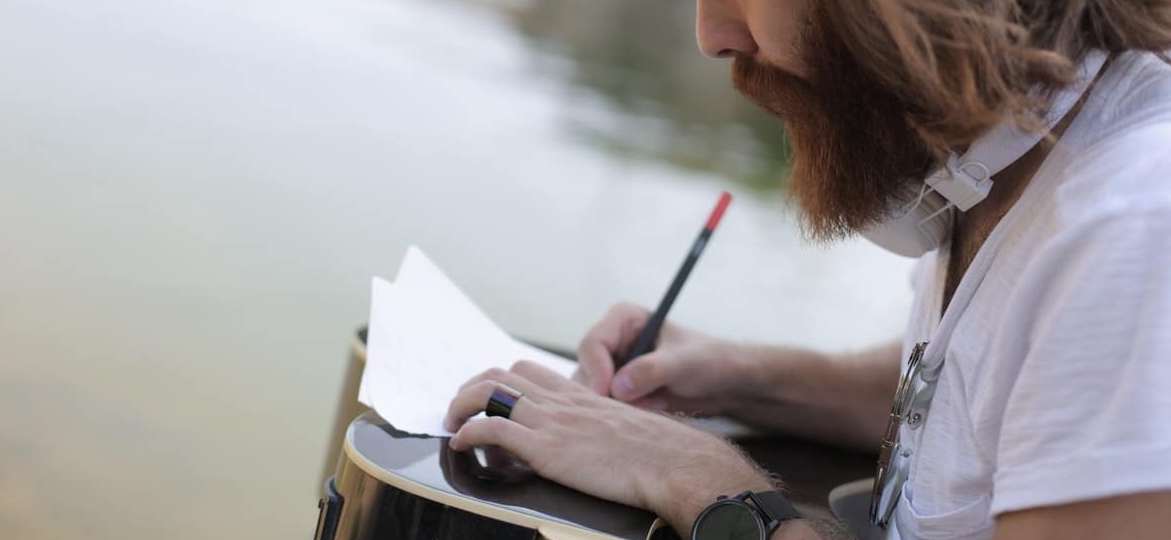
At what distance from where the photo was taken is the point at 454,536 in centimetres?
83

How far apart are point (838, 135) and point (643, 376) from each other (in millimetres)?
326

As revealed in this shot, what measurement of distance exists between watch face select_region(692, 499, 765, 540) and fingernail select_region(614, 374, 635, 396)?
0.31m

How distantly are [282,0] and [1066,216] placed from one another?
19.4ft

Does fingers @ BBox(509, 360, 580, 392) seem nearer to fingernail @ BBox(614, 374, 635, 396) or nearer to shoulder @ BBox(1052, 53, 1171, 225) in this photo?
fingernail @ BBox(614, 374, 635, 396)

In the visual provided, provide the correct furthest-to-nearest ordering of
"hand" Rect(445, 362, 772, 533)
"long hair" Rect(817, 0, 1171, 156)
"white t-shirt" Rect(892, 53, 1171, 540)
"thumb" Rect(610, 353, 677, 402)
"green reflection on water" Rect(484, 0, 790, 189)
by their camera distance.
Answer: "green reflection on water" Rect(484, 0, 790, 189) < "thumb" Rect(610, 353, 677, 402) < "hand" Rect(445, 362, 772, 533) < "long hair" Rect(817, 0, 1171, 156) < "white t-shirt" Rect(892, 53, 1171, 540)

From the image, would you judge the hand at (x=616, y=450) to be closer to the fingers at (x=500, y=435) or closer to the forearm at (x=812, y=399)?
the fingers at (x=500, y=435)

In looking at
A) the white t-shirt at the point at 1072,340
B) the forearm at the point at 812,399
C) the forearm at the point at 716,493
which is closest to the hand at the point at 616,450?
the forearm at the point at 716,493

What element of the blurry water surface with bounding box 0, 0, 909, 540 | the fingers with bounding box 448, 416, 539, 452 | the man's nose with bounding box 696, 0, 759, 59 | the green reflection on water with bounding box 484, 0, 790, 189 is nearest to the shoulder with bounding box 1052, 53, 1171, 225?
the man's nose with bounding box 696, 0, 759, 59

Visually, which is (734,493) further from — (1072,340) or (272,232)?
(272,232)

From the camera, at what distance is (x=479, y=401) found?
3.14ft

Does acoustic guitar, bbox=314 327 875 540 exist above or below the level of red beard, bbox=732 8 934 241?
below

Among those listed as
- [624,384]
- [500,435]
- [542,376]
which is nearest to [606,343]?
[624,384]

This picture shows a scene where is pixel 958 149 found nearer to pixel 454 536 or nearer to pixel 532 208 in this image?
pixel 454 536

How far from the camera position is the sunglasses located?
2.84ft
